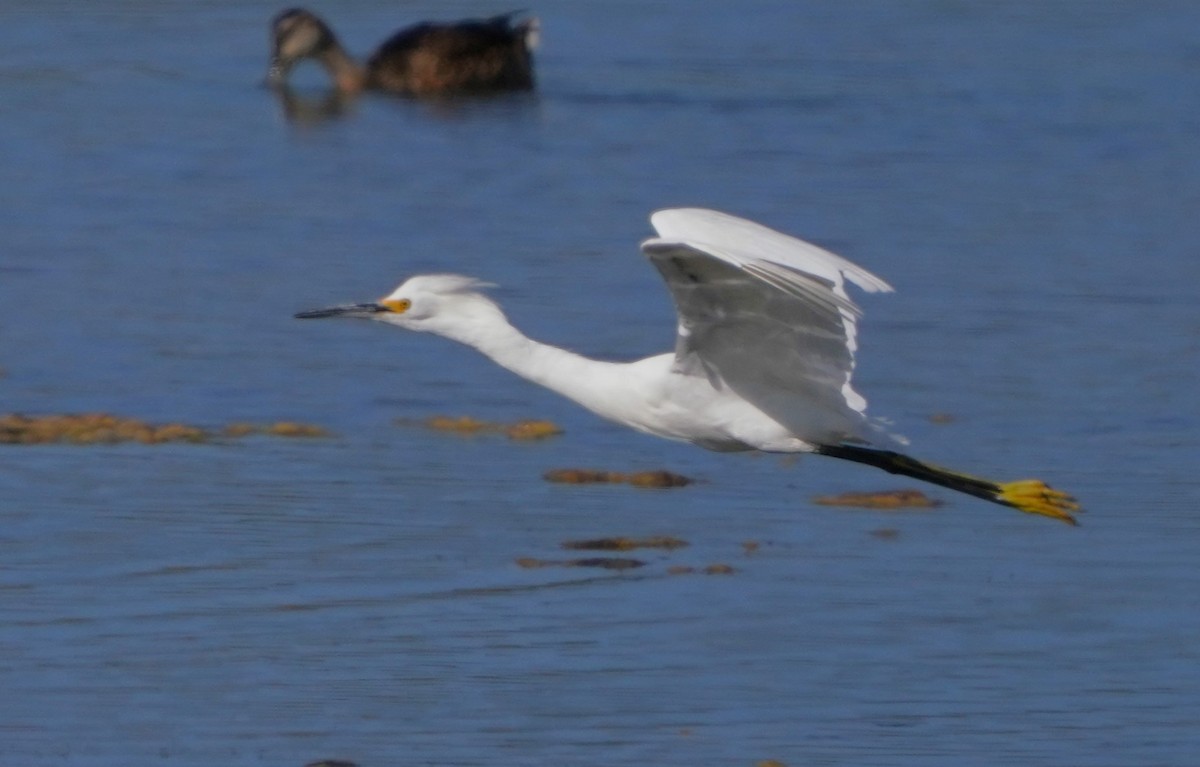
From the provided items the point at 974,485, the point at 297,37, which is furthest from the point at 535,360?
the point at 297,37

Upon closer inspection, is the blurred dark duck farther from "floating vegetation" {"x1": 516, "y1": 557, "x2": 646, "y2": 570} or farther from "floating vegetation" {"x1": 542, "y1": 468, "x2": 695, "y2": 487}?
"floating vegetation" {"x1": 516, "y1": 557, "x2": 646, "y2": 570}

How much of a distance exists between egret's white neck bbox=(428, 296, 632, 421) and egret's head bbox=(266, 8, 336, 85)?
14.5 meters

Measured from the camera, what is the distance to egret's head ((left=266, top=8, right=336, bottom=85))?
846 inches

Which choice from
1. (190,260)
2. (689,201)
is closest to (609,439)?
(190,260)

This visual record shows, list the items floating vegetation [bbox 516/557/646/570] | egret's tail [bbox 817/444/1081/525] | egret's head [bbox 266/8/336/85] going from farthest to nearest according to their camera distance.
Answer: egret's head [bbox 266/8/336/85] < floating vegetation [bbox 516/557/646/570] < egret's tail [bbox 817/444/1081/525]

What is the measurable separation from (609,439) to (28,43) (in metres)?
15.8

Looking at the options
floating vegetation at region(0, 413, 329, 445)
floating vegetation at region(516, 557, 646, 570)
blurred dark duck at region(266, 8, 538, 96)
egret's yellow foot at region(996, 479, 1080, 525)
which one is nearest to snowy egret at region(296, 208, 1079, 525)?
egret's yellow foot at region(996, 479, 1080, 525)

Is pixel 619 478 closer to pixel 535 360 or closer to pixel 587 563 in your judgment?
pixel 587 563

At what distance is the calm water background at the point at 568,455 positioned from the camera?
705 cm

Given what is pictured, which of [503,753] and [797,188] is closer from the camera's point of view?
[503,753]

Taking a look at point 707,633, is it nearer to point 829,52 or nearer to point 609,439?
point 609,439

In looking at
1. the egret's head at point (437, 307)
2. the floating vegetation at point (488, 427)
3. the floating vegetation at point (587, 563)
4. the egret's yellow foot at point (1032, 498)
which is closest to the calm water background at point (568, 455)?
the floating vegetation at point (587, 563)

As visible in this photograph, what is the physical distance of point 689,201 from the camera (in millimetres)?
16078

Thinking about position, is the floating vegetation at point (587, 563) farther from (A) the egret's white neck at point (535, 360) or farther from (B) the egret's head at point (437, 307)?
(B) the egret's head at point (437, 307)
